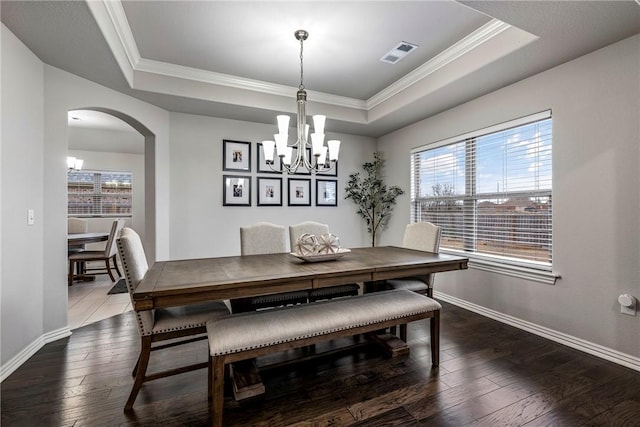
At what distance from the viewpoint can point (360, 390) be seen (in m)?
1.89

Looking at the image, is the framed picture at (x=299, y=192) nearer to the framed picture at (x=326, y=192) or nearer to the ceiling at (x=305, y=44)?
the framed picture at (x=326, y=192)

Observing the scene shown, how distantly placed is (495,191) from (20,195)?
4249 mm

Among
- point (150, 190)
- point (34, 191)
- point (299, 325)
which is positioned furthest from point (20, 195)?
point (299, 325)

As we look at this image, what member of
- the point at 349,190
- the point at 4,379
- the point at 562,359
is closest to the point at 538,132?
the point at 562,359

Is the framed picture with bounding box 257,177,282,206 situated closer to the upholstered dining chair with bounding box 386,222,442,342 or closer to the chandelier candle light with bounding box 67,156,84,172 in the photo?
the upholstered dining chair with bounding box 386,222,442,342

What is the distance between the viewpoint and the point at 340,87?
3.68 metres

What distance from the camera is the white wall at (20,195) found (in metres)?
2.09

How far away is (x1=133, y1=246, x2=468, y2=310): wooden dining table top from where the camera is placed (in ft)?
5.12

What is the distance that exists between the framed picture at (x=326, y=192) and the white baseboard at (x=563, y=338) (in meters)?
2.25

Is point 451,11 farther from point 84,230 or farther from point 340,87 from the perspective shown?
point 84,230

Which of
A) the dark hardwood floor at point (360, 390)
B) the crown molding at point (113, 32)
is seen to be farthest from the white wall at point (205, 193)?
the dark hardwood floor at point (360, 390)

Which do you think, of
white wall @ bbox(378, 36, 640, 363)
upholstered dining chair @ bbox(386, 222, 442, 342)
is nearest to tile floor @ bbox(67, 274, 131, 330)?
upholstered dining chair @ bbox(386, 222, 442, 342)

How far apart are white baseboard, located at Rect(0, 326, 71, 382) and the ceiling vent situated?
154 inches

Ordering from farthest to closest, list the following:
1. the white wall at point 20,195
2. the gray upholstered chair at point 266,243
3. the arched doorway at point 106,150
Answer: the arched doorway at point 106,150, the gray upholstered chair at point 266,243, the white wall at point 20,195
